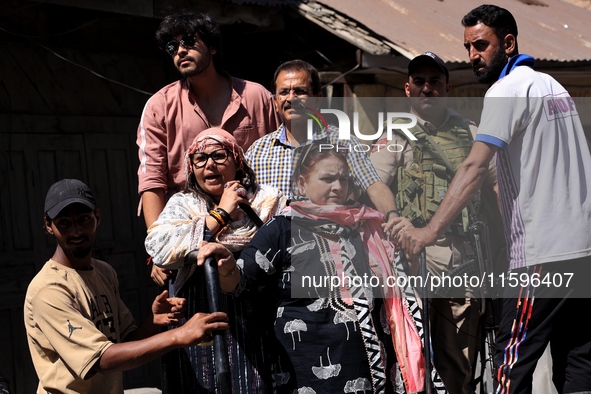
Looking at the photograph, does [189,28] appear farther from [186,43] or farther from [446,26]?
[446,26]

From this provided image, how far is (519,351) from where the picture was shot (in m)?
3.58

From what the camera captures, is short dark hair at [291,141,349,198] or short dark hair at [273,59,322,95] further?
short dark hair at [273,59,322,95]

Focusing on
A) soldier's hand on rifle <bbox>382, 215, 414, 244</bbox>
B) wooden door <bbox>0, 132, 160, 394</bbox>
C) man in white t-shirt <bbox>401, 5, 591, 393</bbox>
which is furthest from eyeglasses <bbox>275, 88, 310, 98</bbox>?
wooden door <bbox>0, 132, 160, 394</bbox>

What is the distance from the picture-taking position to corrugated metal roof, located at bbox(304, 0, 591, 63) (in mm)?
6848

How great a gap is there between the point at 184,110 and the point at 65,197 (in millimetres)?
956

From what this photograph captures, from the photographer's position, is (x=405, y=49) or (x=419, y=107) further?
(x=405, y=49)

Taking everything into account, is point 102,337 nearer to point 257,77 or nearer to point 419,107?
point 419,107

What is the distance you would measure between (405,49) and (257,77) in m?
1.66

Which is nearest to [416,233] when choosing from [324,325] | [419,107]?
[324,325]

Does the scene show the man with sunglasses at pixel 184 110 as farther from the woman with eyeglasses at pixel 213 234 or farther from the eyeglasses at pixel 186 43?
the woman with eyeglasses at pixel 213 234

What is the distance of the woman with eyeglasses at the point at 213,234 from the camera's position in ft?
11.4

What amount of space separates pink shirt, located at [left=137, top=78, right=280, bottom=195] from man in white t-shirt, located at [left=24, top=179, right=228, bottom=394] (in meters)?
0.63

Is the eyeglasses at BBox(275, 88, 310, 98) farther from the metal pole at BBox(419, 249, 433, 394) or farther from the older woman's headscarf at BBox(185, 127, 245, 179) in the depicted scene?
the metal pole at BBox(419, 249, 433, 394)

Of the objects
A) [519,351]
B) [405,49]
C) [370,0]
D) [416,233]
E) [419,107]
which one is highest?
[370,0]
